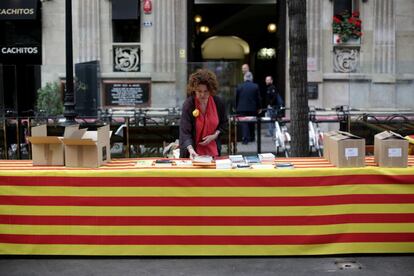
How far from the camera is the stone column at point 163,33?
55.2 feet

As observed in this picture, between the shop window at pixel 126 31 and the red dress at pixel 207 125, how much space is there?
1022 centimetres

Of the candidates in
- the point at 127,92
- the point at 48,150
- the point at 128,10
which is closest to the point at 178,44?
the point at 128,10

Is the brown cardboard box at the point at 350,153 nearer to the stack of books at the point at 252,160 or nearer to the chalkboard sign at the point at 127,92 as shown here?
the stack of books at the point at 252,160

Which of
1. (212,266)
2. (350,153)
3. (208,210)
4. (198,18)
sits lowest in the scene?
(212,266)

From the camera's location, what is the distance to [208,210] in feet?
20.3

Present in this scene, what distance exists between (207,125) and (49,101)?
29.9 ft

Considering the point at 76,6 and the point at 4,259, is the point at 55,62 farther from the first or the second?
the point at 4,259

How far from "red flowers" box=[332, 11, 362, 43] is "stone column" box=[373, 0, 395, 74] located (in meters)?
0.50

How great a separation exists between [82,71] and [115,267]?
10012 mm

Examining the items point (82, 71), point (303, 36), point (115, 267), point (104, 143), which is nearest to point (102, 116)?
point (82, 71)

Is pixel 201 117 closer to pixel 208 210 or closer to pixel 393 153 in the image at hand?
pixel 208 210

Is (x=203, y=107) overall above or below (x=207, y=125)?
above

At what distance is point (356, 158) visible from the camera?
248 inches

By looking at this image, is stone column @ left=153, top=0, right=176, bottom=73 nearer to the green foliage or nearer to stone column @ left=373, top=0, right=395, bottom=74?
the green foliage
